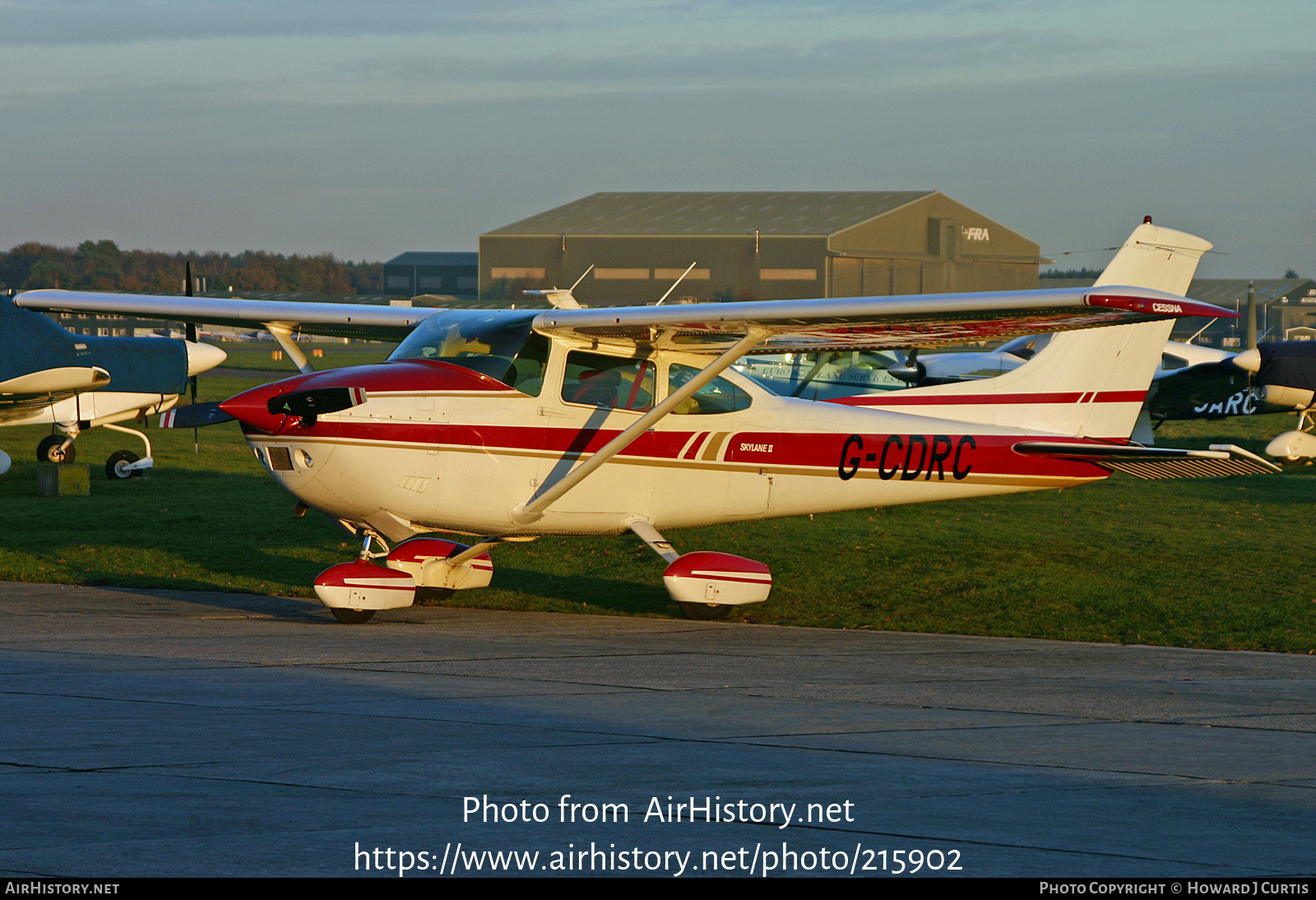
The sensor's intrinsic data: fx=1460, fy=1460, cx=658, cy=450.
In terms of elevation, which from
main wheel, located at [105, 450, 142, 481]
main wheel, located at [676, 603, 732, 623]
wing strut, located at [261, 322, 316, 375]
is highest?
wing strut, located at [261, 322, 316, 375]

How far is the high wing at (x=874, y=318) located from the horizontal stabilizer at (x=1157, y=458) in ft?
4.65

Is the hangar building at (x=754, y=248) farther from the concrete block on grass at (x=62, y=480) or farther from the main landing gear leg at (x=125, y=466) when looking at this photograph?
the concrete block on grass at (x=62, y=480)

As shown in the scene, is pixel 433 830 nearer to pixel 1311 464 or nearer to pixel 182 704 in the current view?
pixel 182 704

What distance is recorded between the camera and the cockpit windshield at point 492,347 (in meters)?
10.4

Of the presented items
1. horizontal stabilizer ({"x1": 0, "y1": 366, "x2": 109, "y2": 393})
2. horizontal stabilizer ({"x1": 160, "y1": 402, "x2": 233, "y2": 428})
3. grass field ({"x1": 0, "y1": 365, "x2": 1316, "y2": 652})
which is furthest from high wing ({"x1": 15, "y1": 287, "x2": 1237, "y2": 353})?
horizontal stabilizer ({"x1": 0, "y1": 366, "x2": 109, "y2": 393})

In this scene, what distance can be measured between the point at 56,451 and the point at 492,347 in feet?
46.9

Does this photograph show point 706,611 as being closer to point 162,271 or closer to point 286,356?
point 286,356

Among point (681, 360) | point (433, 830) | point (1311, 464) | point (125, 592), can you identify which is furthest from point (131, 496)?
point (1311, 464)

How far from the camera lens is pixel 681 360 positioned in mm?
11219

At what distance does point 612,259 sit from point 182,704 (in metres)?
83.4

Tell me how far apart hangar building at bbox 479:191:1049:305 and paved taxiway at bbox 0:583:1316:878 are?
72.6m

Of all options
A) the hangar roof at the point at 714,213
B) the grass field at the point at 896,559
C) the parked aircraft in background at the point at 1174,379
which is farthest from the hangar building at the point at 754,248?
the grass field at the point at 896,559

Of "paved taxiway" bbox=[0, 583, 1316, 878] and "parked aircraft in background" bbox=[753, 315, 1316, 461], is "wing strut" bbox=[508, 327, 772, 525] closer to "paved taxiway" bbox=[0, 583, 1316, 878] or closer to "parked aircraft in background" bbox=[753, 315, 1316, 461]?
"paved taxiway" bbox=[0, 583, 1316, 878]

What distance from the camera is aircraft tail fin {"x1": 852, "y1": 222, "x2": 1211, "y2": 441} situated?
40.9 feet
